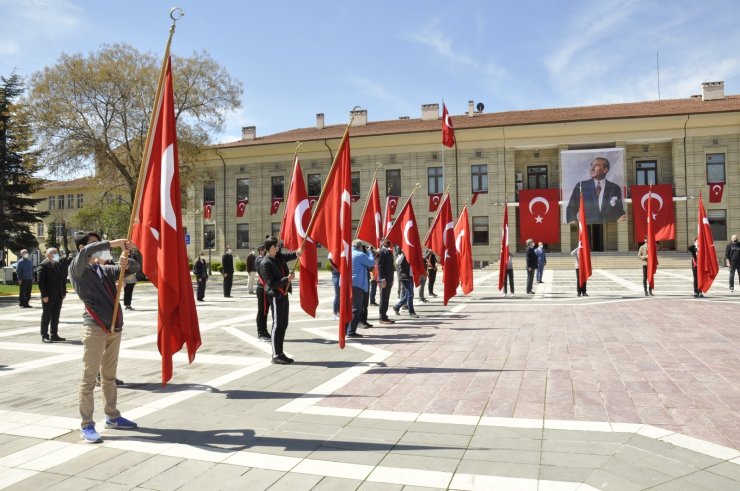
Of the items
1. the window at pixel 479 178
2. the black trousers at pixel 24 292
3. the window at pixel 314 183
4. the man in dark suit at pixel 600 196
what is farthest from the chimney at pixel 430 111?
the black trousers at pixel 24 292

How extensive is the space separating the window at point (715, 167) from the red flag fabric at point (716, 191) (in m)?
0.34

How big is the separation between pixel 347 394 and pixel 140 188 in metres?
3.04

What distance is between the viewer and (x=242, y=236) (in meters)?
49.6

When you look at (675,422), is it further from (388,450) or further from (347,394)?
(347,394)

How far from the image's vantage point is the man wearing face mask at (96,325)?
4.89 m

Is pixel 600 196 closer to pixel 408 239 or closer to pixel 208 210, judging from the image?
pixel 408 239

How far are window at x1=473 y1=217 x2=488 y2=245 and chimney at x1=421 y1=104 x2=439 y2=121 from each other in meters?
10.6

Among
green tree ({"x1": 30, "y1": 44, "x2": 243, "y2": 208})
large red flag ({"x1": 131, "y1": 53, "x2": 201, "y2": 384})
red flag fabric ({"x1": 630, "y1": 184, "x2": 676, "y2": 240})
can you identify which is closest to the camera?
large red flag ({"x1": 131, "y1": 53, "x2": 201, "y2": 384})

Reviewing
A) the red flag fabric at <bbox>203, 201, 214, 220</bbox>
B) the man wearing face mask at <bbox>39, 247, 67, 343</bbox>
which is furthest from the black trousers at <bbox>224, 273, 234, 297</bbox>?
the red flag fabric at <bbox>203, 201, 214, 220</bbox>

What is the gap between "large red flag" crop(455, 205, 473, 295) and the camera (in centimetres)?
1664

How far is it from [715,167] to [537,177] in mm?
12158

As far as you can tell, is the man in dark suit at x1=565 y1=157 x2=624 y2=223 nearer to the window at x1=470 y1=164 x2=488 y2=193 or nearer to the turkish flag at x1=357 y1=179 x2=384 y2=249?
the window at x1=470 y1=164 x2=488 y2=193

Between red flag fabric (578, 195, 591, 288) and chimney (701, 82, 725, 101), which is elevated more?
chimney (701, 82, 725, 101)

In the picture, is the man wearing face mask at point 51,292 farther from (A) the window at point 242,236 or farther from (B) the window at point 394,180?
(A) the window at point 242,236
